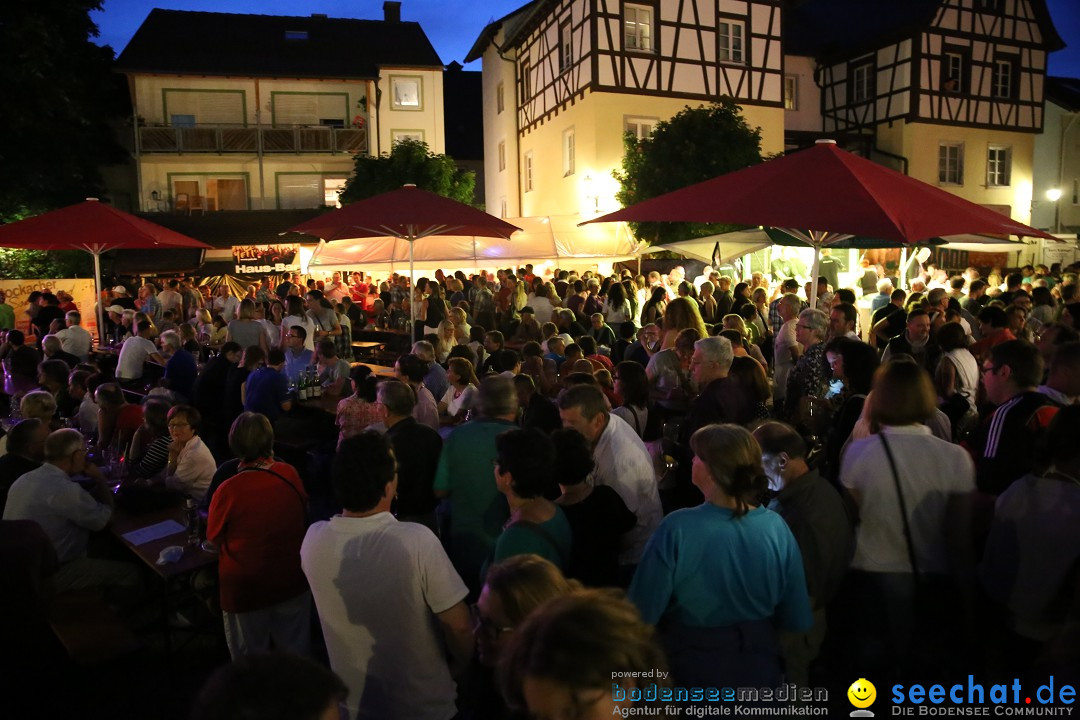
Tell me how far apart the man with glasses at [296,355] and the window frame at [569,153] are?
17.1m

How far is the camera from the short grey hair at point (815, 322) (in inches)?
235

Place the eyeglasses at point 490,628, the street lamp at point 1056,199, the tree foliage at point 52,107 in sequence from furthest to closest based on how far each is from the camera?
1. the street lamp at point 1056,199
2. the tree foliage at point 52,107
3. the eyeglasses at point 490,628

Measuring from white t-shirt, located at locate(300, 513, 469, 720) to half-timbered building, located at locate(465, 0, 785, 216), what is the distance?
21658 millimetres

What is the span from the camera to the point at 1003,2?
28.5 m

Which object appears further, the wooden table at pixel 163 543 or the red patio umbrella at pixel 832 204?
the red patio umbrella at pixel 832 204

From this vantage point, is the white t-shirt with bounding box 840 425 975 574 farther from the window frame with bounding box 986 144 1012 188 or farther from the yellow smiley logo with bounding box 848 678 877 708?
the window frame with bounding box 986 144 1012 188

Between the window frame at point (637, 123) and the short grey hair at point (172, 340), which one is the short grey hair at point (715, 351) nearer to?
the short grey hair at point (172, 340)

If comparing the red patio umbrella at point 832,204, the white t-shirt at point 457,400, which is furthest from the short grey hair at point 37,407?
the red patio umbrella at point 832,204

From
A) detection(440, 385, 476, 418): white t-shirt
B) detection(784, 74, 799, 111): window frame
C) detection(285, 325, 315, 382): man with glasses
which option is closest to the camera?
detection(440, 385, 476, 418): white t-shirt

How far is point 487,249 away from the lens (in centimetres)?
1491

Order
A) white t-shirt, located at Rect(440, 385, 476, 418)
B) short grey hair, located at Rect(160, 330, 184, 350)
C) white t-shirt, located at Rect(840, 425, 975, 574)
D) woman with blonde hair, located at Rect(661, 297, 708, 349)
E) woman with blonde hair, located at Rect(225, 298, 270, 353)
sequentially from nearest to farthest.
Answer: white t-shirt, located at Rect(840, 425, 975, 574)
white t-shirt, located at Rect(440, 385, 476, 418)
woman with blonde hair, located at Rect(661, 297, 708, 349)
short grey hair, located at Rect(160, 330, 184, 350)
woman with blonde hair, located at Rect(225, 298, 270, 353)

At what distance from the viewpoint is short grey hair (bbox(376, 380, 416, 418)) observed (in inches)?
182

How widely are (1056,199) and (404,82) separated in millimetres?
27891

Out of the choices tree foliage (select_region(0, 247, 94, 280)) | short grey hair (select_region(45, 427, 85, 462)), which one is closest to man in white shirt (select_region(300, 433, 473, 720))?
short grey hair (select_region(45, 427, 85, 462))
